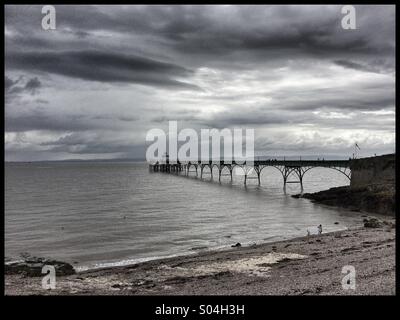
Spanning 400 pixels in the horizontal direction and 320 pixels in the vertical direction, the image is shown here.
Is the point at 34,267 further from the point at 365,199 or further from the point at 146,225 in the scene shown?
the point at 365,199

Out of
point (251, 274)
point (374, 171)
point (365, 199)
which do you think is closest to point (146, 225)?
point (251, 274)

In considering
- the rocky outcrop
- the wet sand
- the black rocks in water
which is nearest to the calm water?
the black rocks in water

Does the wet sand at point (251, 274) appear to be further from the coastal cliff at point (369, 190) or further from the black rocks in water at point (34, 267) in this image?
the coastal cliff at point (369, 190)

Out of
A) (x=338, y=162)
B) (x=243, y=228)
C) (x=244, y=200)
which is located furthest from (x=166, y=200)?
(x=338, y=162)

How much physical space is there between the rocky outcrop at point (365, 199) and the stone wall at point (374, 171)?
91.0 inches

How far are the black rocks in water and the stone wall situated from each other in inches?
1602

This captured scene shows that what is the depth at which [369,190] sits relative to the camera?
163 ft

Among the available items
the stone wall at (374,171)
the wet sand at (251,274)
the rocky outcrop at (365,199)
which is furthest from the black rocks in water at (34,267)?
the stone wall at (374,171)

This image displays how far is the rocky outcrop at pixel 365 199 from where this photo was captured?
4431 cm

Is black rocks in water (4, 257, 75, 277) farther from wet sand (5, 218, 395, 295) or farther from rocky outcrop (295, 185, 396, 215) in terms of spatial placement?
rocky outcrop (295, 185, 396, 215)

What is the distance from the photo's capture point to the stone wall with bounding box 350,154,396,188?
53.3 m

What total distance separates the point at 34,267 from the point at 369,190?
4055 cm

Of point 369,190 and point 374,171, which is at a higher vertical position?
point 374,171
